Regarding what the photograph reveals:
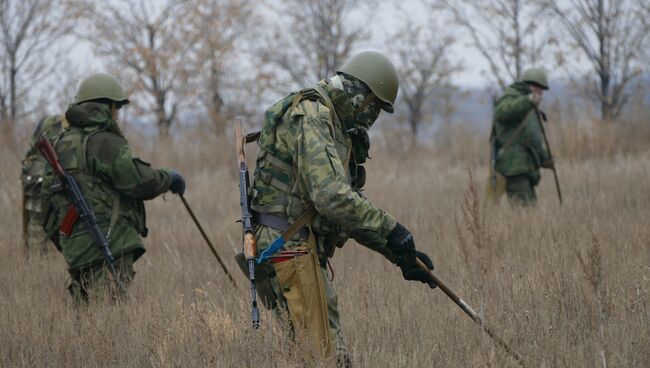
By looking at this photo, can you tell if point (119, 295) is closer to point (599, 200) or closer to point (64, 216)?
point (64, 216)

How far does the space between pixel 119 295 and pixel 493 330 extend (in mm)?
2822

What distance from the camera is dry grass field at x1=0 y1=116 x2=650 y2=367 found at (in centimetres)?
454

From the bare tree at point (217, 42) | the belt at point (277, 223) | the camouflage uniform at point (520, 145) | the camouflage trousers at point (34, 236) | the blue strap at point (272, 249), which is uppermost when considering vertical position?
the bare tree at point (217, 42)

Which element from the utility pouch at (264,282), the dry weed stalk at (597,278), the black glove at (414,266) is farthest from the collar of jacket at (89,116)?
the dry weed stalk at (597,278)

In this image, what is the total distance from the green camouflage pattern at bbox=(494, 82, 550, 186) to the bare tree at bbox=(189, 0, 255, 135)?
41.7 ft

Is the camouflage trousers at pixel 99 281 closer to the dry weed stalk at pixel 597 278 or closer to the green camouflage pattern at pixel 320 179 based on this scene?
the green camouflage pattern at pixel 320 179

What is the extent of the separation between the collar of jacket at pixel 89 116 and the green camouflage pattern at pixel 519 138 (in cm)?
486

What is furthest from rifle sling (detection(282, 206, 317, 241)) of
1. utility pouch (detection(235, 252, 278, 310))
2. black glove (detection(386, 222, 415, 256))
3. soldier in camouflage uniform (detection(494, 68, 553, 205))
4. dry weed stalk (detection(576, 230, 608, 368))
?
soldier in camouflage uniform (detection(494, 68, 553, 205))

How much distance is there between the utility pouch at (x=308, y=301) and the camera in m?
3.84

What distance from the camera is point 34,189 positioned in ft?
25.6

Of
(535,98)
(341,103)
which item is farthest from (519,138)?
(341,103)

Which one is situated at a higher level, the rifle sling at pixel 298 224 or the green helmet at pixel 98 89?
the green helmet at pixel 98 89

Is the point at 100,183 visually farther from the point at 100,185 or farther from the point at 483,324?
the point at 483,324

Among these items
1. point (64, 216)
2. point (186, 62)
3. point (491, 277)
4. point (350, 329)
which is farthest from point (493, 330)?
point (186, 62)
